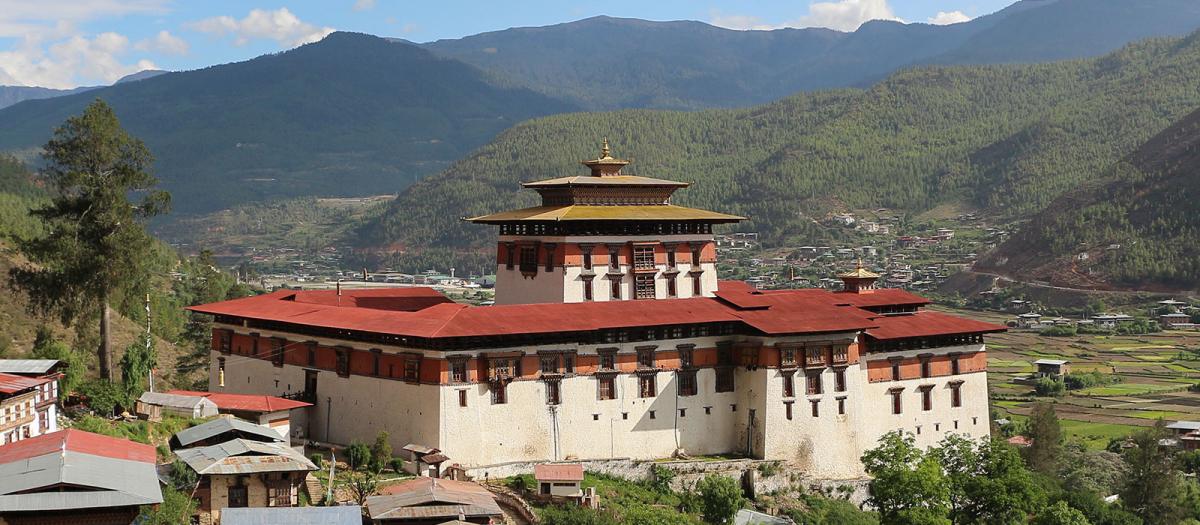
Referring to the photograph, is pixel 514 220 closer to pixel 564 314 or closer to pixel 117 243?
pixel 564 314

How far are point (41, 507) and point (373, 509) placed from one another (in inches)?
456

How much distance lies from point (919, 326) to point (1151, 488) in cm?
1568

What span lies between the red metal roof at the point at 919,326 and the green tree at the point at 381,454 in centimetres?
2425

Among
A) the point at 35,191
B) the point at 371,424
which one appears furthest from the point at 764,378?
the point at 35,191

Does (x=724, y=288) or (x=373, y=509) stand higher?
(x=724, y=288)

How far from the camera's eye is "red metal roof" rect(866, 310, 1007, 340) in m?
76.2

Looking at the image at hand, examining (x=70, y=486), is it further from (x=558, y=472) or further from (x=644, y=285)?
(x=644, y=285)

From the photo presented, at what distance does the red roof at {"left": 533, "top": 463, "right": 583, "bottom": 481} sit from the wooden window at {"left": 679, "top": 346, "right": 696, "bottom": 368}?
856 centimetres

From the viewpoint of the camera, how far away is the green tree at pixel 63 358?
64438 millimetres

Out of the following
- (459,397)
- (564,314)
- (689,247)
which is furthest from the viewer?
(689,247)

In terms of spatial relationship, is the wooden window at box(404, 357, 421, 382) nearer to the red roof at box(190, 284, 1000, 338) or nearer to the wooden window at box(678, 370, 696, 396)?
the red roof at box(190, 284, 1000, 338)

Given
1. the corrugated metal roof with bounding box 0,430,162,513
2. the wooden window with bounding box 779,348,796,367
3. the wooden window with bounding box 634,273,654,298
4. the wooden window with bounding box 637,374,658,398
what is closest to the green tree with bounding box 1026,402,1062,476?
the wooden window with bounding box 779,348,796,367

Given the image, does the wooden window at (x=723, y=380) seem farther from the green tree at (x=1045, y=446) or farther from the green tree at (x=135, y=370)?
the green tree at (x=135, y=370)

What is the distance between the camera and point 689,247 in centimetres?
8019
